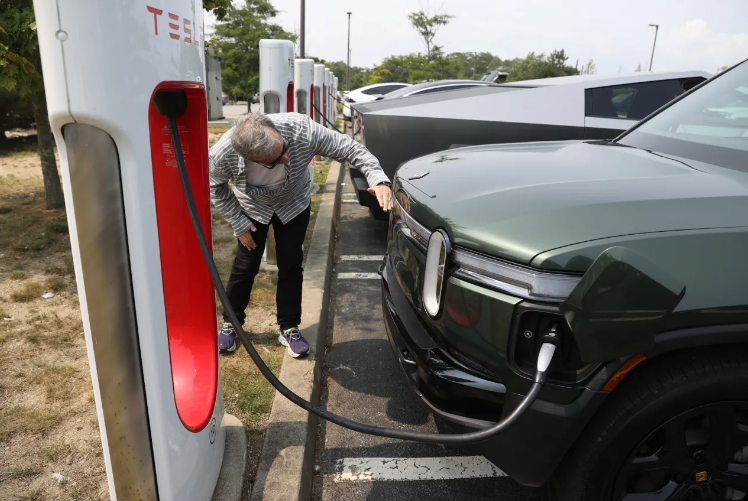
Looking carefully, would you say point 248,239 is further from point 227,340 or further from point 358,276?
point 358,276

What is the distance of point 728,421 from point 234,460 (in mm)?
1838

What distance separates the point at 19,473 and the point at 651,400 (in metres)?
2.37

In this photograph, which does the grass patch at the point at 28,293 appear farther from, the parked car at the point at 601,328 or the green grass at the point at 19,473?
the parked car at the point at 601,328

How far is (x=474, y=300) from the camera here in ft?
5.69

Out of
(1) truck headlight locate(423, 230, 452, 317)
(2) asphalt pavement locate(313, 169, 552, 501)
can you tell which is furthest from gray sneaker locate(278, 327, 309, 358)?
(1) truck headlight locate(423, 230, 452, 317)

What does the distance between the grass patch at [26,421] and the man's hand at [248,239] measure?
121 centimetres

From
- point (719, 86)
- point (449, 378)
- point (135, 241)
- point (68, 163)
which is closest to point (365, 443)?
point (449, 378)

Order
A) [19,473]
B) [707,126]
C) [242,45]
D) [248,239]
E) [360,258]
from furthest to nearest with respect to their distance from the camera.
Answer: [242,45] < [360,258] < [248,239] < [707,126] < [19,473]

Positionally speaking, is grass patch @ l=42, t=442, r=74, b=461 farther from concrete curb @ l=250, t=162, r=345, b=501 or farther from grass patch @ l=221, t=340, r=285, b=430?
concrete curb @ l=250, t=162, r=345, b=501

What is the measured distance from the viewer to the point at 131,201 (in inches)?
59.9

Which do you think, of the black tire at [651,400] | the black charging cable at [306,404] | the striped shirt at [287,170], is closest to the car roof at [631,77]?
the striped shirt at [287,170]

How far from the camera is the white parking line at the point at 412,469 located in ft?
7.93

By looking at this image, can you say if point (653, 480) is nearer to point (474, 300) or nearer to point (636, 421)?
point (636, 421)

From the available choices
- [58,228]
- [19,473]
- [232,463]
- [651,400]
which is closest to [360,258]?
[58,228]
